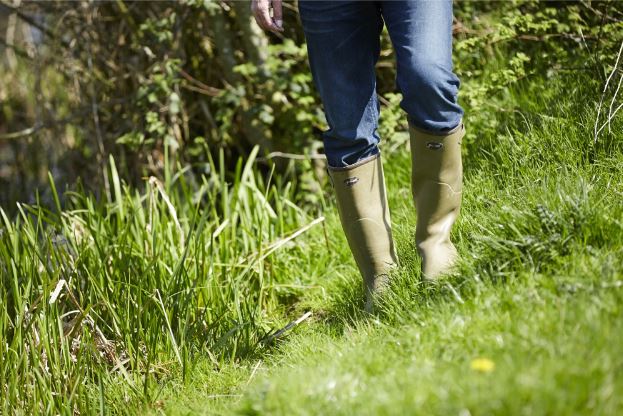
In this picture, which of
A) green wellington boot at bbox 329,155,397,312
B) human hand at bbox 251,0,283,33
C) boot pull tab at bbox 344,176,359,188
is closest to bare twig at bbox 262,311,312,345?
green wellington boot at bbox 329,155,397,312

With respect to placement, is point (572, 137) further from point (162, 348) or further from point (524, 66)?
point (162, 348)

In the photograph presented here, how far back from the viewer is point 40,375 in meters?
2.41

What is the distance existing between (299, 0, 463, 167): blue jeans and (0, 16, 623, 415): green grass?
390 millimetres

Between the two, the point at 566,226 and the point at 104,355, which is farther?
→ the point at 104,355

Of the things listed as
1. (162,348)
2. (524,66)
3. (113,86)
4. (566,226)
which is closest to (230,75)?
(113,86)

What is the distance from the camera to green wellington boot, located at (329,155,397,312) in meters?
2.39

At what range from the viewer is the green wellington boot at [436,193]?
7.43ft

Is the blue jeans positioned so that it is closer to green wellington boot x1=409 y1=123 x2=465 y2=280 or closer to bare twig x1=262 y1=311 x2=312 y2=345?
green wellington boot x1=409 y1=123 x2=465 y2=280

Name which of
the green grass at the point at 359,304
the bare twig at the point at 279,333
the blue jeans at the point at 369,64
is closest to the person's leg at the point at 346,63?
the blue jeans at the point at 369,64

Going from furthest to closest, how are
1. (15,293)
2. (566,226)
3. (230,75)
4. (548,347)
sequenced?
(230,75) < (15,293) < (566,226) < (548,347)

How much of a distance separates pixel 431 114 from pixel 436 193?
0.88 feet

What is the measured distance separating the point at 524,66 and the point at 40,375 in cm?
237

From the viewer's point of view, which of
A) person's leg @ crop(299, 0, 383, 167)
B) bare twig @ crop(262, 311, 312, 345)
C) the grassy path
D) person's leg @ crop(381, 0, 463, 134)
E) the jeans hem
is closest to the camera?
the grassy path

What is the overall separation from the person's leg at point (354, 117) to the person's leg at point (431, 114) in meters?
0.12
